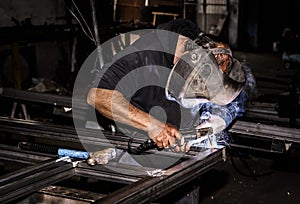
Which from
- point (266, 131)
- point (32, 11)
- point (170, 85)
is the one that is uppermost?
point (32, 11)

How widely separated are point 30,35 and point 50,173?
5.25 m

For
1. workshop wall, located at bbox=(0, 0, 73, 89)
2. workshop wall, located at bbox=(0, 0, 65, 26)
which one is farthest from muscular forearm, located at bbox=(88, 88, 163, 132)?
workshop wall, located at bbox=(0, 0, 65, 26)

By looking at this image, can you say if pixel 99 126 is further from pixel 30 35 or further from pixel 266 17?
pixel 266 17

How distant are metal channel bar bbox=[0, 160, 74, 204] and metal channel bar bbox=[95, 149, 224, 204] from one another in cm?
45

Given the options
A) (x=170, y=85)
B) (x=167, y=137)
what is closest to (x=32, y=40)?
(x=170, y=85)

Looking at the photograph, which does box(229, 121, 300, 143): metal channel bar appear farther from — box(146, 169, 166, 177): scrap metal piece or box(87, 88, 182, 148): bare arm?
Answer: box(146, 169, 166, 177): scrap metal piece

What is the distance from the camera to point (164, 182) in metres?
2.40

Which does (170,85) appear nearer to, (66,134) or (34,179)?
(66,134)

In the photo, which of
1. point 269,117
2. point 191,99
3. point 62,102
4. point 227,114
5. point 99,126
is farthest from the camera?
point 269,117

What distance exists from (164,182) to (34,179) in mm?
672

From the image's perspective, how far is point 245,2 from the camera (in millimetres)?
14352

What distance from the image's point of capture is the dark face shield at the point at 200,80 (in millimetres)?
2938

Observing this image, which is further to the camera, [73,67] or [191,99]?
[73,67]

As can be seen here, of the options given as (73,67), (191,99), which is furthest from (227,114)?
(73,67)
